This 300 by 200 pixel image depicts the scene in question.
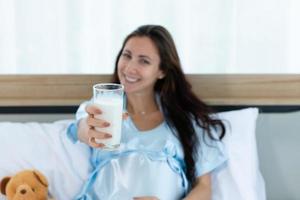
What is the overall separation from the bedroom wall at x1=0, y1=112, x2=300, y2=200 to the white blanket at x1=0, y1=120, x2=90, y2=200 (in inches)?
5.5

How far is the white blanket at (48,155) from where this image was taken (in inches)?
65.5

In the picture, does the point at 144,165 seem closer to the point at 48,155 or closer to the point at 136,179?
the point at 136,179

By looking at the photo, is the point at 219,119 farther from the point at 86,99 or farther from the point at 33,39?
the point at 33,39

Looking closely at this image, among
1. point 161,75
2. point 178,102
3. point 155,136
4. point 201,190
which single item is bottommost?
point 201,190

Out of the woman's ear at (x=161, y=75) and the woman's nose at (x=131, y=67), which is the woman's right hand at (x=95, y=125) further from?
the woman's ear at (x=161, y=75)

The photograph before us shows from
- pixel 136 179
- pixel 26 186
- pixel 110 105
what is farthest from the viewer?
pixel 136 179

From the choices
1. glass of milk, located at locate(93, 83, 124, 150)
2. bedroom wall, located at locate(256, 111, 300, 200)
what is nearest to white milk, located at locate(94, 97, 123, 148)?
glass of milk, located at locate(93, 83, 124, 150)

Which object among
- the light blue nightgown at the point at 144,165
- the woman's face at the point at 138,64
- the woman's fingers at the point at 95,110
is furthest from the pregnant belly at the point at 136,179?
the woman's fingers at the point at 95,110

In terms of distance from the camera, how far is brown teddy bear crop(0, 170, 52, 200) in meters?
1.49

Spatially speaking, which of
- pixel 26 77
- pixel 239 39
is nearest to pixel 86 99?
pixel 26 77

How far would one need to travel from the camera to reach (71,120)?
185 centimetres

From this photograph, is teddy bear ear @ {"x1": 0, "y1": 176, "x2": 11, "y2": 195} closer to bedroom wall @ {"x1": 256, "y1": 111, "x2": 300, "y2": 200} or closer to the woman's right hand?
the woman's right hand

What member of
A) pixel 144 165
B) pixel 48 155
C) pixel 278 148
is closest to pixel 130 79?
pixel 144 165

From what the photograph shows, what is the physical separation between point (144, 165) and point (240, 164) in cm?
37
